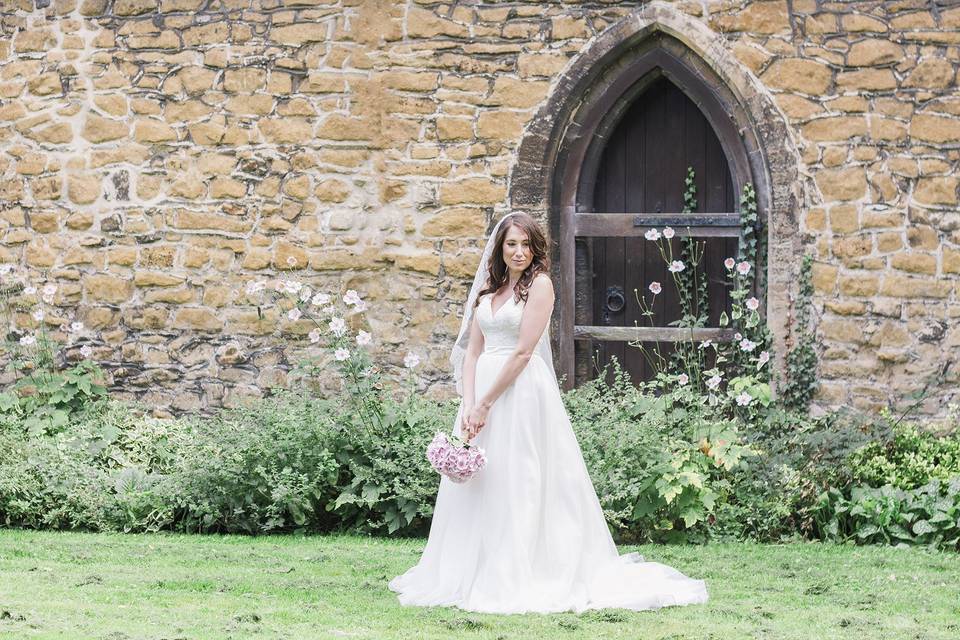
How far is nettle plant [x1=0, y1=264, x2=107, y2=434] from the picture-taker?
8492 mm

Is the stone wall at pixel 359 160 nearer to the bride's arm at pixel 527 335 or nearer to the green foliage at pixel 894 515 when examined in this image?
the green foliage at pixel 894 515

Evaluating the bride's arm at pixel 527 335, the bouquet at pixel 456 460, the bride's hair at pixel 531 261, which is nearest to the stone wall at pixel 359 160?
the bride's hair at pixel 531 261

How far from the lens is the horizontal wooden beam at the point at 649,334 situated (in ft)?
27.1

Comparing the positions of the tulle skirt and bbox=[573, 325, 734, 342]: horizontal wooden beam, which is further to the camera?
bbox=[573, 325, 734, 342]: horizontal wooden beam

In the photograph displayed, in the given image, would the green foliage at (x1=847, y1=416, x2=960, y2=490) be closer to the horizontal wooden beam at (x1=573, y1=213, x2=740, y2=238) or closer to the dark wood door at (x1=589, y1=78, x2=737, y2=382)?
the dark wood door at (x1=589, y1=78, x2=737, y2=382)

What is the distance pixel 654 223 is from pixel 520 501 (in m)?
3.61

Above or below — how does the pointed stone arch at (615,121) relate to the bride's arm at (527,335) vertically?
above

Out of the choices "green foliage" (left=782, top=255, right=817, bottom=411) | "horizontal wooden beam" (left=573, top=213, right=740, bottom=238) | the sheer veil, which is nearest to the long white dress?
the sheer veil

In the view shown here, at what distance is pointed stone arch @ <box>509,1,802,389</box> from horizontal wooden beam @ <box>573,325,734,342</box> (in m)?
0.12

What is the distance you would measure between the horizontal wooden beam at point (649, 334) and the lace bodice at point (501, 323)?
111 inches

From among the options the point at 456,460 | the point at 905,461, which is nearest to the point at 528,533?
the point at 456,460

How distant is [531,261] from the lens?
5.49m

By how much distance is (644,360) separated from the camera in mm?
8711

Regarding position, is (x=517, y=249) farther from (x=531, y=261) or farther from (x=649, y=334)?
(x=649, y=334)
